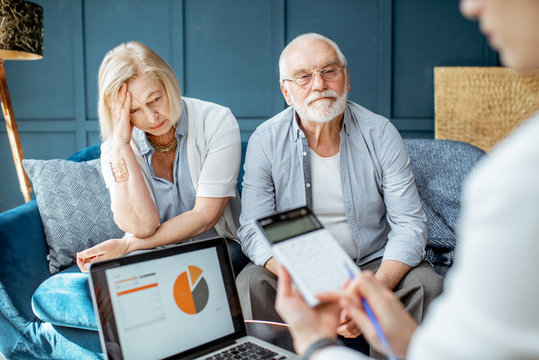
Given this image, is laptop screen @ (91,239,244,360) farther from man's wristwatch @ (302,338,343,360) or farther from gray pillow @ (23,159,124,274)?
gray pillow @ (23,159,124,274)

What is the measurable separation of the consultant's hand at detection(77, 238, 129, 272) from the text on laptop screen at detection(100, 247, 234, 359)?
1.93 feet

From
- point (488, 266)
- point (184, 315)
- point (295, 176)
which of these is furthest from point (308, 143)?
point (488, 266)

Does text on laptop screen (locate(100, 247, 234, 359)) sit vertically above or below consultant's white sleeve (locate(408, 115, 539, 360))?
below

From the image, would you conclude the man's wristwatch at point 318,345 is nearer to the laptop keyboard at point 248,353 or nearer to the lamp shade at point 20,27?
the laptop keyboard at point 248,353

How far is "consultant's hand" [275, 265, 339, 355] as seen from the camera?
2.28 feet

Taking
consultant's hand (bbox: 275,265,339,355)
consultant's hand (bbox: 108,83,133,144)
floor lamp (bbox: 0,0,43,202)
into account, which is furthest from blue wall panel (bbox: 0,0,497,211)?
consultant's hand (bbox: 275,265,339,355)

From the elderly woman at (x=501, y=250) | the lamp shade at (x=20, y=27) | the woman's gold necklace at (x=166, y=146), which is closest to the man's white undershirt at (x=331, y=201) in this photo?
the woman's gold necklace at (x=166, y=146)

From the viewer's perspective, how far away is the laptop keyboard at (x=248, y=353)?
40.6 inches

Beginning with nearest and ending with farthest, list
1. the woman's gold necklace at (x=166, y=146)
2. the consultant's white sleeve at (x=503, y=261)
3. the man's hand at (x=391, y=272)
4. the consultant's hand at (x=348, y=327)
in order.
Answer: the consultant's white sleeve at (x=503, y=261)
the consultant's hand at (x=348, y=327)
the man's hand at (x=391, y=272)
the woman's gold necklace at (x=166, y=146)

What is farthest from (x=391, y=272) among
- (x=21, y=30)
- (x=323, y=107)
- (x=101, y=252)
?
(x=21, y=30)

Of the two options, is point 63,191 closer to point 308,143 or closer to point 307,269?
point 308,143

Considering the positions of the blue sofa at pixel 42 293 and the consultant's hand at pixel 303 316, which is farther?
the blue sofa at pixel 42 293

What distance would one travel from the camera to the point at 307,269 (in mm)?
791

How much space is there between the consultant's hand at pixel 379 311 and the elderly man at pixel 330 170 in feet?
2.84
